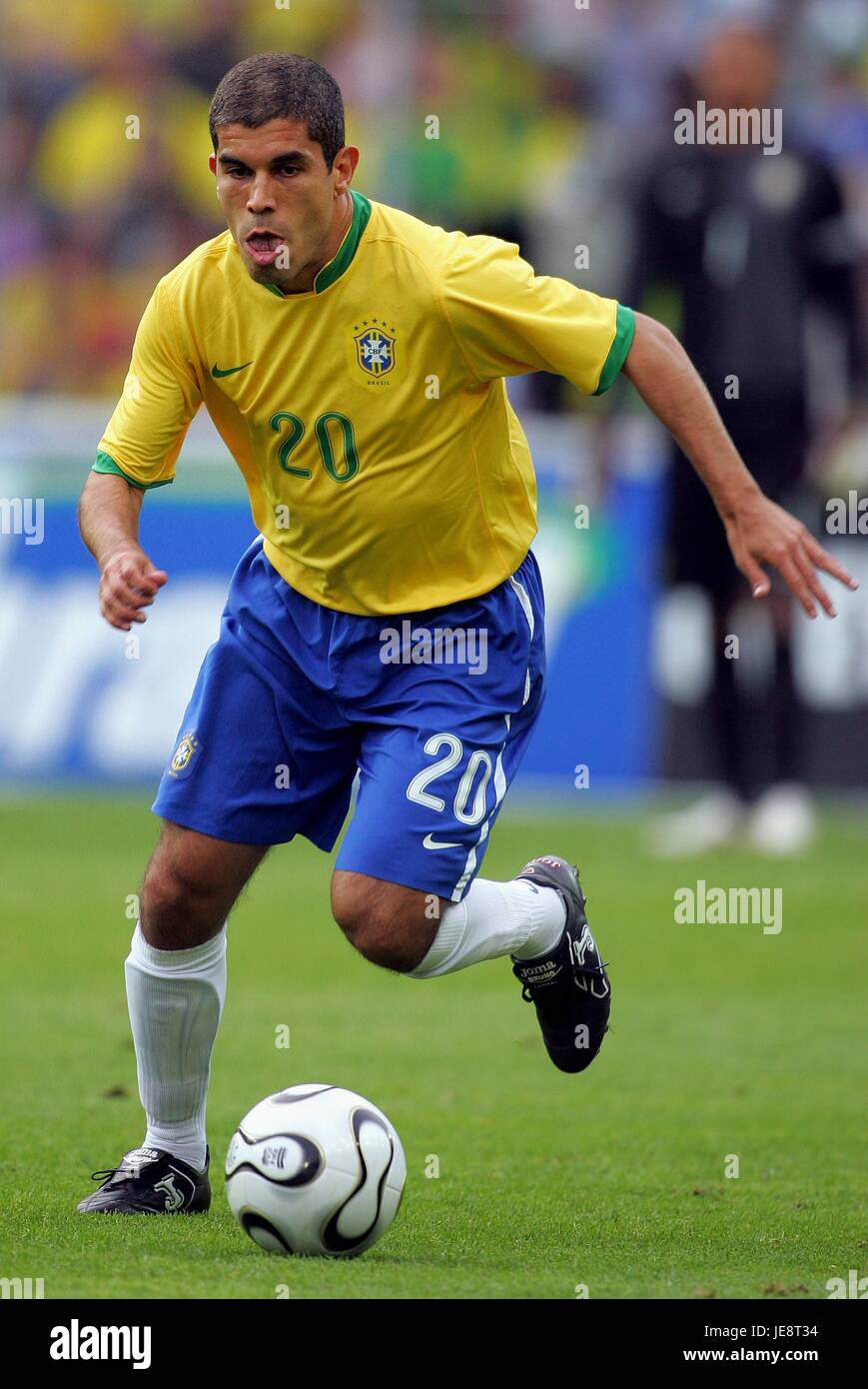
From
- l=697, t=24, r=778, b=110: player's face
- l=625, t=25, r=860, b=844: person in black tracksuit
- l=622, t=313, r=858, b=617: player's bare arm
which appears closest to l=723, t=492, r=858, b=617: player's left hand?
l=622, t=313, r=858, b=617: player's bare arm

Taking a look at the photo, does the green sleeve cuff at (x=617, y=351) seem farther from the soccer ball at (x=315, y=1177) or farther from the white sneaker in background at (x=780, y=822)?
the white sneaker in background at (x=780, y=822)

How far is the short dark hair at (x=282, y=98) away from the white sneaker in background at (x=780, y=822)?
622 cm

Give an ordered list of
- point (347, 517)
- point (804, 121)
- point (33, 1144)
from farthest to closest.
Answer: point (804, 121) < point (33, 1144) < point (347, 517)

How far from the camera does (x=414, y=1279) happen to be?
404 cm

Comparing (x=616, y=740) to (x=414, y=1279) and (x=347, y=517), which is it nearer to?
(x=347, y=517)

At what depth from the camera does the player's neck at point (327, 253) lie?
459 cm

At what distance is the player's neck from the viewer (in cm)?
459

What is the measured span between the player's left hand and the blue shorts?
2.32 feet

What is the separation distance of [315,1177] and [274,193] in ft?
6.50

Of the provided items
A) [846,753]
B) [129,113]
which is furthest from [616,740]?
[129,113]

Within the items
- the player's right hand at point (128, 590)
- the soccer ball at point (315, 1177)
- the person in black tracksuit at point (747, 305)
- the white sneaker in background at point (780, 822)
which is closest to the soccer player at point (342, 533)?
the player's right hand at point (128, 590)

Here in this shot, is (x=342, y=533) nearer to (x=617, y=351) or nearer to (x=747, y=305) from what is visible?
(x=617, y=351)

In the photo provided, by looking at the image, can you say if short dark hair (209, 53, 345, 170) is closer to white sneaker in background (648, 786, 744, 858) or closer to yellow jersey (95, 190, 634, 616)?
yellow jersey (95, 190, 634, 616)
